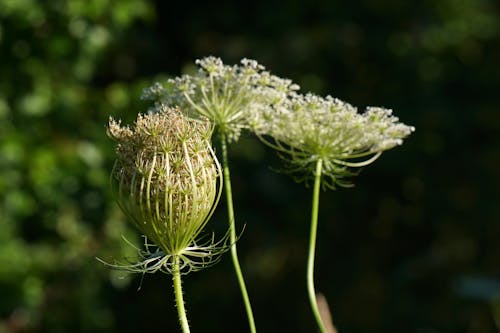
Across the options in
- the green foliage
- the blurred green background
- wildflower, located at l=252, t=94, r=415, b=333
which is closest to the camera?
wildflower, located at l=252, t=94, r=415, b=333

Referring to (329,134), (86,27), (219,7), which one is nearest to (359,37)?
(219,7)

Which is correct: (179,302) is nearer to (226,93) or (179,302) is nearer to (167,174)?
(167,174)

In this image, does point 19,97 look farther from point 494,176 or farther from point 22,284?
point 494,176

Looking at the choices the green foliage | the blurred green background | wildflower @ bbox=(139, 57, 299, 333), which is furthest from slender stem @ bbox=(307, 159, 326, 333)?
the blurred green background

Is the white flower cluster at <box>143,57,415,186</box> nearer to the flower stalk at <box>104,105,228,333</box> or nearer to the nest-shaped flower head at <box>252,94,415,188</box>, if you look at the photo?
the nest-shaped flower head at <box>252,94,415,188</box>

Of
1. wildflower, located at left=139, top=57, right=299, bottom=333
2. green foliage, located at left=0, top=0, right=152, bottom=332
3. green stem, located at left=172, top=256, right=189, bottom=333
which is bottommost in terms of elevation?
green stem, located at left=172, top=256, right=189, bottom=333

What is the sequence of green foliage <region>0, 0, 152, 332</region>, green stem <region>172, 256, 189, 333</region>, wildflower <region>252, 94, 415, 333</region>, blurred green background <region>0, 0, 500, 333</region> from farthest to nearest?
1. blurred green background <region>0, 0, 500, 333</region>
2. green foliage <region>0, 0, 152, 332</region>
3. wildflower <region>252, 94, 415, 333</region>
4. green stem <region>172, 256, 189, 333</region>

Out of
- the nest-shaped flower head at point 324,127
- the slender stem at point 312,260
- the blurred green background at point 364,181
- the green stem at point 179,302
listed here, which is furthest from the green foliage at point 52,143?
the green stem at point 179,302

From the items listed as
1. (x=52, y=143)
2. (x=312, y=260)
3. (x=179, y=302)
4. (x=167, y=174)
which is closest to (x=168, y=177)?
(x=167, y=174)
